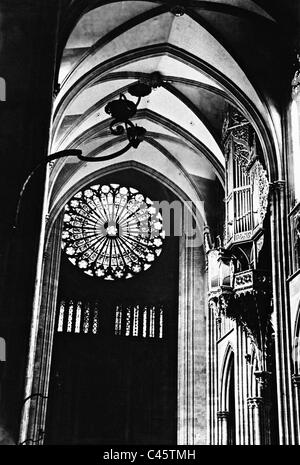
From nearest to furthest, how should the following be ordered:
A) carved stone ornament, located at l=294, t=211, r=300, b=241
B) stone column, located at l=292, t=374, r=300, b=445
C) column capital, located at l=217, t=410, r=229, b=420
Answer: stone column, located at l=292, t=374, r=300, b=445, carved stone ornament, located at l=294, t=211, r=300, b=241, column capital, located at l=217, t=410, r=229, b=420

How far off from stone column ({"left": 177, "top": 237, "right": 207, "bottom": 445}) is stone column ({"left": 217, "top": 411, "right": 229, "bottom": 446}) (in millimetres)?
972

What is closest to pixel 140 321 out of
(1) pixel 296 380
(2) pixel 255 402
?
(2) pixel 255 402

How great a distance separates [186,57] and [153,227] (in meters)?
8.65

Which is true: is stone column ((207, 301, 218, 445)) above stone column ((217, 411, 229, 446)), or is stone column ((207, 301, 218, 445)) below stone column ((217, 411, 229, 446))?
above

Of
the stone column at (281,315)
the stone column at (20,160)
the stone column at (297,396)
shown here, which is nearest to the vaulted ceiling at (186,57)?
the stone column at (281,315)

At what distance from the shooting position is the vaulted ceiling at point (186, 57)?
51.1 feet

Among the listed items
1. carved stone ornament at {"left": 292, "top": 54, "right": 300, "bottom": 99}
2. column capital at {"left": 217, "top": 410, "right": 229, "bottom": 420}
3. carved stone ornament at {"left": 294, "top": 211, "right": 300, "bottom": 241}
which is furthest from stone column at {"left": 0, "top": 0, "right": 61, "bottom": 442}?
column capital at {"left": 217, "top": 410, "right": 229, "bottom": 420}

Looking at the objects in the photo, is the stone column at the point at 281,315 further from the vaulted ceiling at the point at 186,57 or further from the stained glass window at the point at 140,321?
the stained glass window at the point at 140,321

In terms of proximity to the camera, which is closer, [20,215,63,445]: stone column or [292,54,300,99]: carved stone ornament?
[292,54,300,99]: carved stone ornament

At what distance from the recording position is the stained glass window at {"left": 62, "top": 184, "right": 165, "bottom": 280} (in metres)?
23.5

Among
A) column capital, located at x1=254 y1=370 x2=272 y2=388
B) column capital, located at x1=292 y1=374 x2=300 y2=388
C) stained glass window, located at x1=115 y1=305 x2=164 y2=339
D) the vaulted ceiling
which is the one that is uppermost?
the vaulted ceiling

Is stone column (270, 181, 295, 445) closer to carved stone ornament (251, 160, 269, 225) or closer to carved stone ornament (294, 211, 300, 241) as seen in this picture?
carved stone ornament (251, 160, 269, 225)

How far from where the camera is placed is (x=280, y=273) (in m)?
14.5

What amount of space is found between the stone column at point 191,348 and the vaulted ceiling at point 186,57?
194 inches
